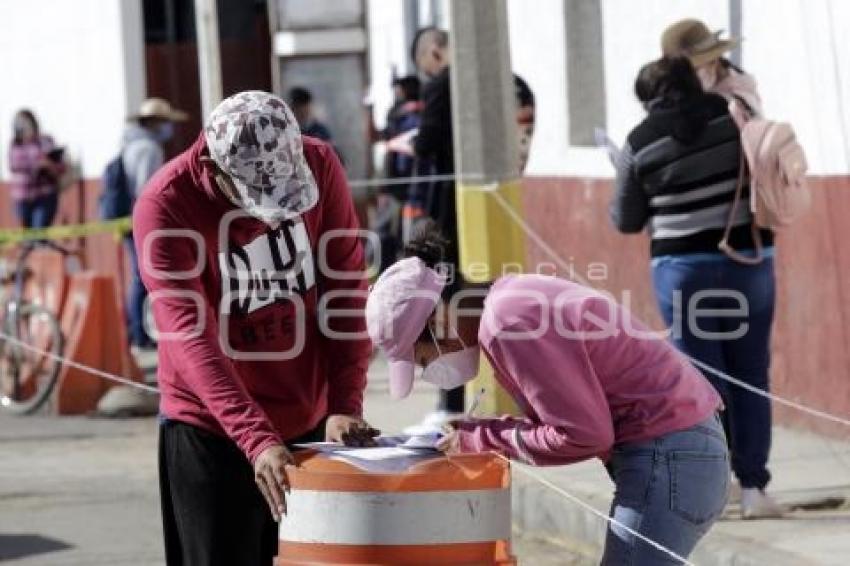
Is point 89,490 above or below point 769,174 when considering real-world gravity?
below

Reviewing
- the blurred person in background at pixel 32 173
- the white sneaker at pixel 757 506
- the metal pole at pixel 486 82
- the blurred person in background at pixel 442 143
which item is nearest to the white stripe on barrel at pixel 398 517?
the white sneaker at pixel 757 506

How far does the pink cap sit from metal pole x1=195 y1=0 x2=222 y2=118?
9022 millimetres

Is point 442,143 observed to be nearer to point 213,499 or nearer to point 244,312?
point 244,312

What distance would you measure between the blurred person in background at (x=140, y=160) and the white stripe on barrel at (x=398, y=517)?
36.9 feet

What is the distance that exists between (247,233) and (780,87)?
5685mm

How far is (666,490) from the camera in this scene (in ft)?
17.3

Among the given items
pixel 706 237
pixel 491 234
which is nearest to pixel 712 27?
pixel 491 234

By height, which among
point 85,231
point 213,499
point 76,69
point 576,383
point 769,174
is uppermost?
point 76,69

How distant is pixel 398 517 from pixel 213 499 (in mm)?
800

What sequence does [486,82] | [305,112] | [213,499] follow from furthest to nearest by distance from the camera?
1. [305,112]
2. [486,82]
3. [213,499]

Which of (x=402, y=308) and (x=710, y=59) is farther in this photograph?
(x=710, y=59)

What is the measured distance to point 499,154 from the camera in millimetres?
→ 10844

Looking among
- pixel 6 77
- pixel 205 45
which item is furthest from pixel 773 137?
pixel 6 77

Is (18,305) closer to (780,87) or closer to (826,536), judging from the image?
(780,87)
